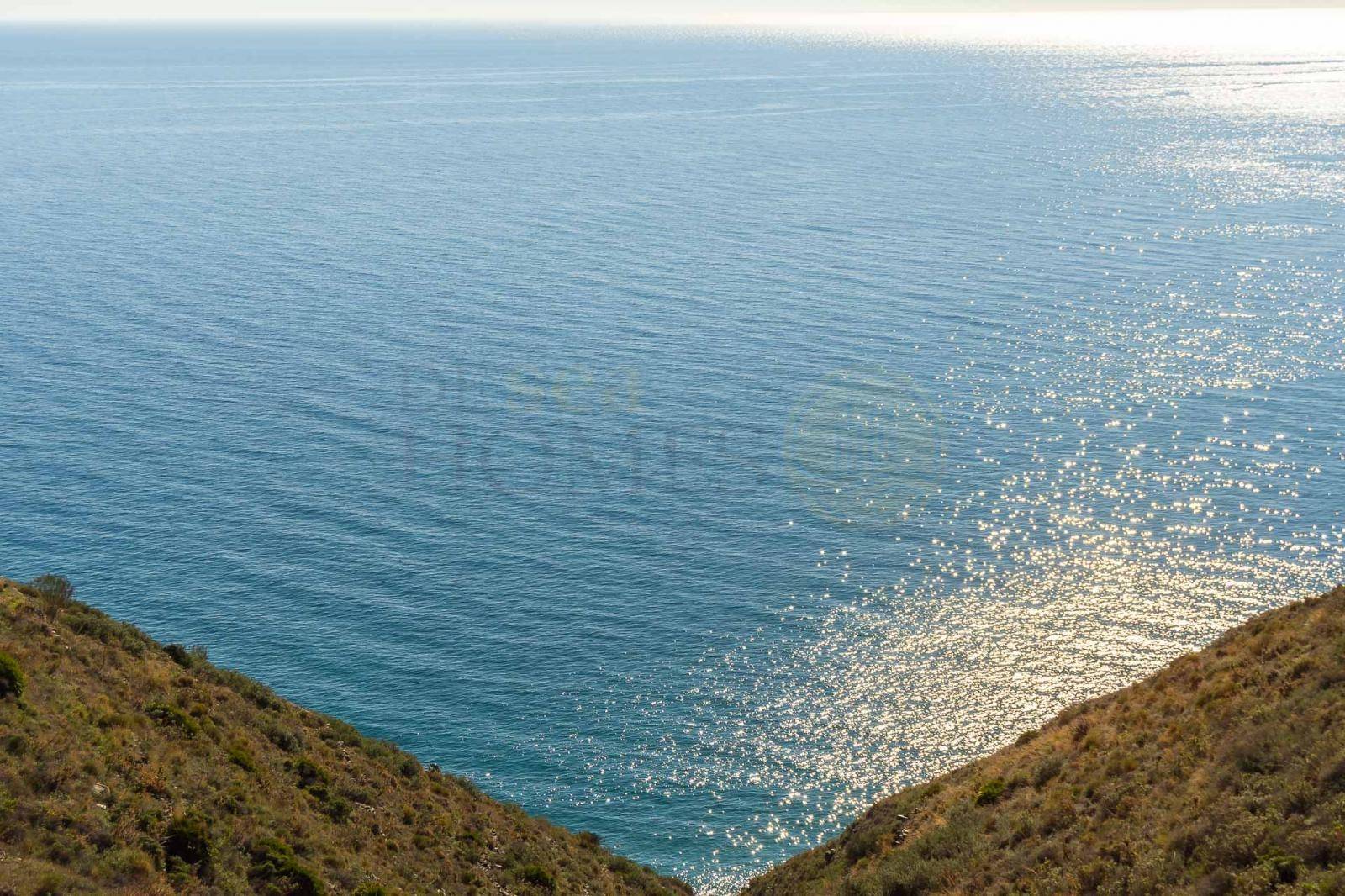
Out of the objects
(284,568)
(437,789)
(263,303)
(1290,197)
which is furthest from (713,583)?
(1290,197)

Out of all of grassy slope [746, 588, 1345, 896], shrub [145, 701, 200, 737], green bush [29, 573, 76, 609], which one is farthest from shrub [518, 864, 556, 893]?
green bush [29, 573, 76, 609]

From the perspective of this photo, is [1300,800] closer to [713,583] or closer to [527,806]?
[527,806]

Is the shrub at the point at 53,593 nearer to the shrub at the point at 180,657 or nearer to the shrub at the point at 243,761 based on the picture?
the shrub at the point at 180,657

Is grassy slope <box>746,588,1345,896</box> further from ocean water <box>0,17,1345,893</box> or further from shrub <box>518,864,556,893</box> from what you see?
ocean water <box>0,17,1345,893</box>
